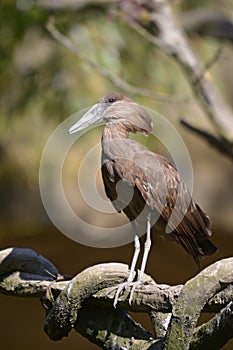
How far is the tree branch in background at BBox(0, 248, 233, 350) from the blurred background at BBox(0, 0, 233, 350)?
4.66 feet

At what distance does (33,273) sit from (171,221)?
0.34 metres

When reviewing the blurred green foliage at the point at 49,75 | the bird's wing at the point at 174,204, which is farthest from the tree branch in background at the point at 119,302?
the blurred green foliage at the point at 49,75


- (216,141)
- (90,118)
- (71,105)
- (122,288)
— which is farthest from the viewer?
(71,105)

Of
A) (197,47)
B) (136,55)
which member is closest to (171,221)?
(136,55)

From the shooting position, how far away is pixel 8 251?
169 centimetres

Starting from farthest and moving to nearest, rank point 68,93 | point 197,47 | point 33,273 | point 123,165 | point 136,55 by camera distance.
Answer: point 197,47 → point 136,55 → point 68,93 → point 123,165 → point 33,273

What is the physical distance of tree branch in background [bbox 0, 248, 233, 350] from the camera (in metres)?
1.32

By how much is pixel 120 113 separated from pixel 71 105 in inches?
83.2

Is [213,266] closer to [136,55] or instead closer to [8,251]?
[8,251]

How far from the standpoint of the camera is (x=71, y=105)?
3.93m

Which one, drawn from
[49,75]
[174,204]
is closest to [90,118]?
[174,204]

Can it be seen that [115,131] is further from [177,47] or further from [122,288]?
[177,47]

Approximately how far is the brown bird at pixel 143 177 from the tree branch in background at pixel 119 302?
0.80 feet

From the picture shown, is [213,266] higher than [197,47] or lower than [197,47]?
higher
